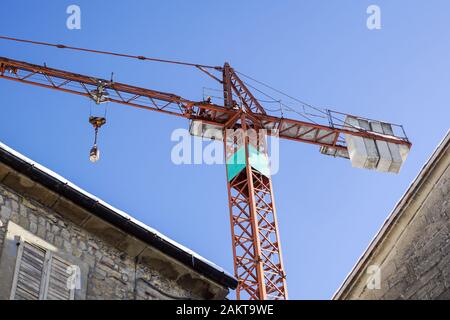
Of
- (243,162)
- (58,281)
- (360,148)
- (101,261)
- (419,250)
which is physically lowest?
(58,281)

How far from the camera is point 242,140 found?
31.0 metres

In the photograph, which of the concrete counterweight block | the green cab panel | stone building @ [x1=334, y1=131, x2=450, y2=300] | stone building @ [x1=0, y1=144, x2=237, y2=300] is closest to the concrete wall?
stone building @ [x1=0, y1=144, x2=237, y2=300]

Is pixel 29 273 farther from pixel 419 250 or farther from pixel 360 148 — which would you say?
pixel 360 148

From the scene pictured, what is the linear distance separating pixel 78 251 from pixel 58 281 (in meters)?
0.64

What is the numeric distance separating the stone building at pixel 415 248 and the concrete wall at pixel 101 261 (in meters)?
2.68

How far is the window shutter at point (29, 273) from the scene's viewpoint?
9.37 metres

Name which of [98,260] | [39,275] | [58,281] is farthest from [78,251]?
[39,275]

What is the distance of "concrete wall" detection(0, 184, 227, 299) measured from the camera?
10133 mm

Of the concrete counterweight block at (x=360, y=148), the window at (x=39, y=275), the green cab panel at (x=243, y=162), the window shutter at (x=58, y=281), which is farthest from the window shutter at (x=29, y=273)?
the concrete counterweight block at (x=360, y=148)

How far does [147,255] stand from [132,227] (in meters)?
0.47

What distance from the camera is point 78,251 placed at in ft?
34.3

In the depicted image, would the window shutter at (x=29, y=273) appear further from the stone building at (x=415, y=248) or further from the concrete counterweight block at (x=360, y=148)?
the concrete counterweight block at (x=360, y=148)
